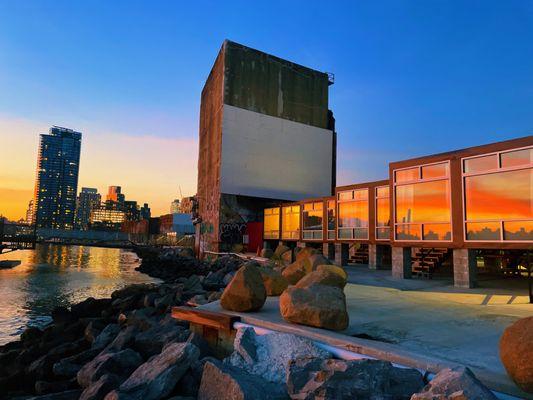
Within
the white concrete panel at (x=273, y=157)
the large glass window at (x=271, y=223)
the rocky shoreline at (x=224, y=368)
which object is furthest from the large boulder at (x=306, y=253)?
the white concrete panel at (x=273, y=157)

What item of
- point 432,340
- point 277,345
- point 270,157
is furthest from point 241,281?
point 270,157

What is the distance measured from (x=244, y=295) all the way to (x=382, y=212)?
15294 millimetres

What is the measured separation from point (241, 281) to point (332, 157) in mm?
43754

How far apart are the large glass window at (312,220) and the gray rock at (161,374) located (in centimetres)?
2329

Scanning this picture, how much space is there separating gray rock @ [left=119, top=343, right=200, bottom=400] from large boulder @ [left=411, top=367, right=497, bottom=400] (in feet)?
10.9

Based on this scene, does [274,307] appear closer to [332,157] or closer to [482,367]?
[482,367]

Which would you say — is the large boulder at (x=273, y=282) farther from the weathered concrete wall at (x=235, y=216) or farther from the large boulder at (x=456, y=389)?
the weathered concrete wall at (x=235, y=216)

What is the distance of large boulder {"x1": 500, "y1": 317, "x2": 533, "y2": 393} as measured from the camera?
3.95 m

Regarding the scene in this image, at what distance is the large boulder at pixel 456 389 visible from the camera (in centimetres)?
338

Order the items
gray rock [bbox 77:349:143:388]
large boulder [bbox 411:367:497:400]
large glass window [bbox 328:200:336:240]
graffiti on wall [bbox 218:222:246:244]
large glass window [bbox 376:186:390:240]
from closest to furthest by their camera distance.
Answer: large boulder [bbox 411:367:497:400], gray rock [bbox 77:349:143:388], large glass window [bbox 376:186:390:240], large glass window [bbox 328:200:336:240], graffiti on wall [bbox 218:222:246:244]

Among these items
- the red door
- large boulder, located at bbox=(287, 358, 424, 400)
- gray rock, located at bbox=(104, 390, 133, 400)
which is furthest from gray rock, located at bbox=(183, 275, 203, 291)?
the red door

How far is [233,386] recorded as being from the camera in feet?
14.4

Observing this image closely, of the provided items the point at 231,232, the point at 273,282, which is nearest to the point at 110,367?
the point at 273,282

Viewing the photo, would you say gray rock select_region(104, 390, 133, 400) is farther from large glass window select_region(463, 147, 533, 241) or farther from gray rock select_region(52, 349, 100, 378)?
large glass window select_region(463, 147, 533, 241)
